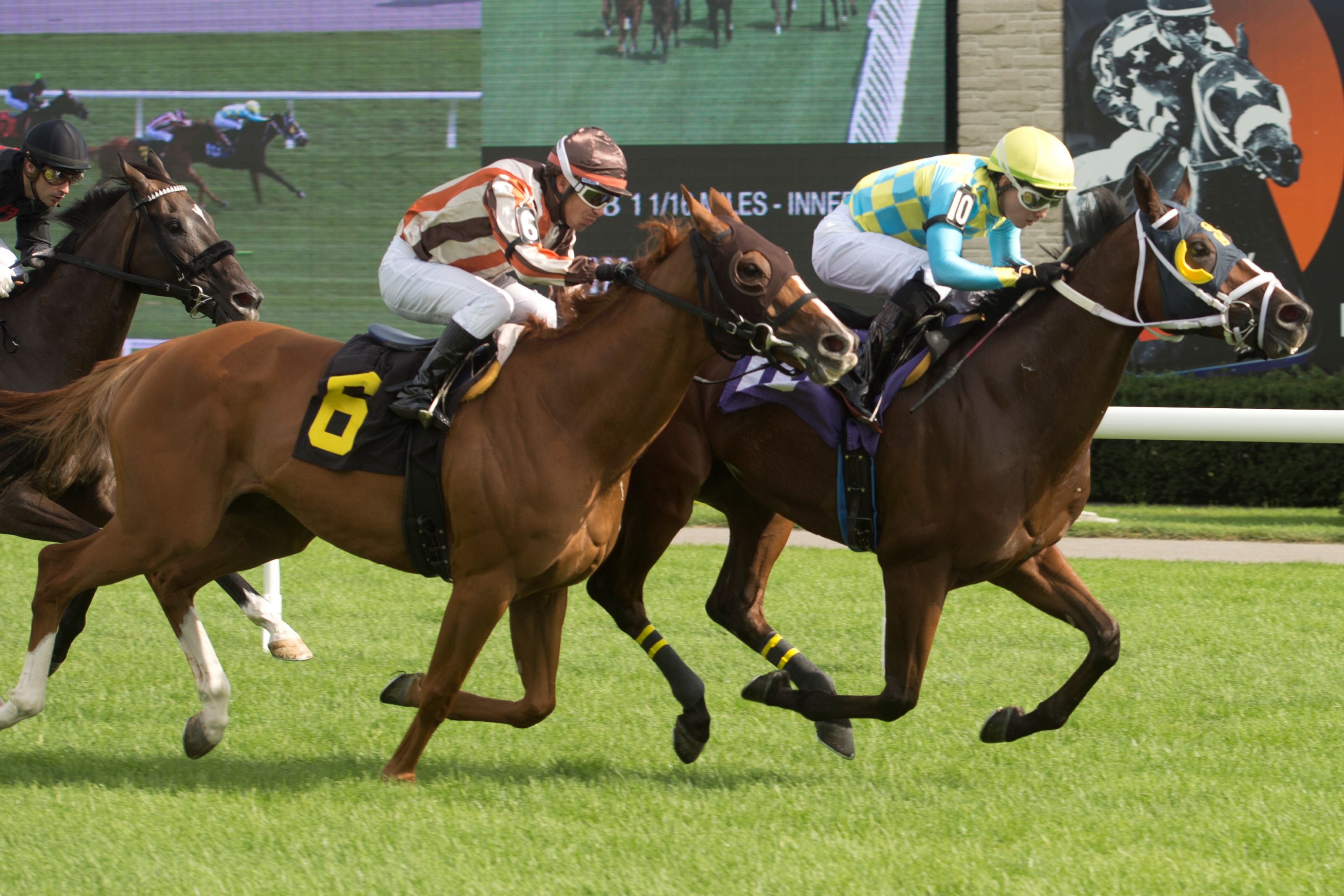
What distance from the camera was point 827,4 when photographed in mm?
12531

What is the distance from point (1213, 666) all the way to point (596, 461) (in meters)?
3.17

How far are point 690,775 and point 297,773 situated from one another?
3.99 ft

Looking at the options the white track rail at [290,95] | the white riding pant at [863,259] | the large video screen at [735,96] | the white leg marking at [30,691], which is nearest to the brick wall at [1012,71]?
the large video screen at [735,96]

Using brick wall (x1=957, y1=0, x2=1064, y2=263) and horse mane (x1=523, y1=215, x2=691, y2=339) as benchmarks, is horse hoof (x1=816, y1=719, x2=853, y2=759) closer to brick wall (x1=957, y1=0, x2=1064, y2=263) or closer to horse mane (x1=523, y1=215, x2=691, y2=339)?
horse mane (x1=523, y1=215, x2=691, y2=339)

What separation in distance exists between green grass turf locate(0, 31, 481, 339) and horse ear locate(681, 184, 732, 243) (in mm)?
9243

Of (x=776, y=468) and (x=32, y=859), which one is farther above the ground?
(x=776, y=468)

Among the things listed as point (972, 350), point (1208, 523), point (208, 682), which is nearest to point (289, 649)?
point (208, 682)

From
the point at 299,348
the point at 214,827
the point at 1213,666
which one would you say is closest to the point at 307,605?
the point at 299,348

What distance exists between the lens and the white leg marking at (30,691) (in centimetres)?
445

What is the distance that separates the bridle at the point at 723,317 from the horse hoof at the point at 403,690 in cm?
142

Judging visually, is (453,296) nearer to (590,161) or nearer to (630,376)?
(590,161)

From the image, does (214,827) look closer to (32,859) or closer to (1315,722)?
(32,859)

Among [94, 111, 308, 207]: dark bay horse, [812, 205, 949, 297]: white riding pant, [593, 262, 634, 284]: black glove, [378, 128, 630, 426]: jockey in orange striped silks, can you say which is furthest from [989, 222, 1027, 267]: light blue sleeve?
[94, 111, 308, 207]: dark bay horse

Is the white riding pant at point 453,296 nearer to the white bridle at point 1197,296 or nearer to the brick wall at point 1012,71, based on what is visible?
the white bridle at point 1197,296
